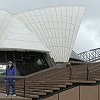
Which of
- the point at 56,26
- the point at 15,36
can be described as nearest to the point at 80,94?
the point at 15,36

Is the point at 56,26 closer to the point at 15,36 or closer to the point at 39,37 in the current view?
the point at 39,37

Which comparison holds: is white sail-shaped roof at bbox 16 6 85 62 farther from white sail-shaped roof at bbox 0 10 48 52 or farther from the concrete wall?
the concrete wall

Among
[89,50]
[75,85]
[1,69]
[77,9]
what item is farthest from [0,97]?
[89,50]

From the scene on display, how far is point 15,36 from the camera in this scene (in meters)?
31.4

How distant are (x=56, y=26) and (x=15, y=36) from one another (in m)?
5.17

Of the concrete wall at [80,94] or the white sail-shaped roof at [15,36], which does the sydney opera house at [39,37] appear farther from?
Result: the concrete wall at [80,94]

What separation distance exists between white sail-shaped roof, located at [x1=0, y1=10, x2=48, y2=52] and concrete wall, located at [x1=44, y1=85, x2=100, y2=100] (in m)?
15.0

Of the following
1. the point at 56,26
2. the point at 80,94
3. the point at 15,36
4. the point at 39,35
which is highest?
Answer: the point at 56,26

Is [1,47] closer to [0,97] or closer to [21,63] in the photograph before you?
[21,63]

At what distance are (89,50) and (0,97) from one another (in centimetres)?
4976

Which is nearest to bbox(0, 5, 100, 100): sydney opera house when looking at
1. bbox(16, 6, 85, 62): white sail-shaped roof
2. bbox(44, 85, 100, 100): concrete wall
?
bbox(16, 6, 85, 62): white sail-shaped roof

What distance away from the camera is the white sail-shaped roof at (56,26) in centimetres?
3356

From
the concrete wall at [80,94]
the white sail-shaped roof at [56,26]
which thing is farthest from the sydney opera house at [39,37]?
the concrete wall at [80,94]

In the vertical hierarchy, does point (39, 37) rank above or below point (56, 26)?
below
